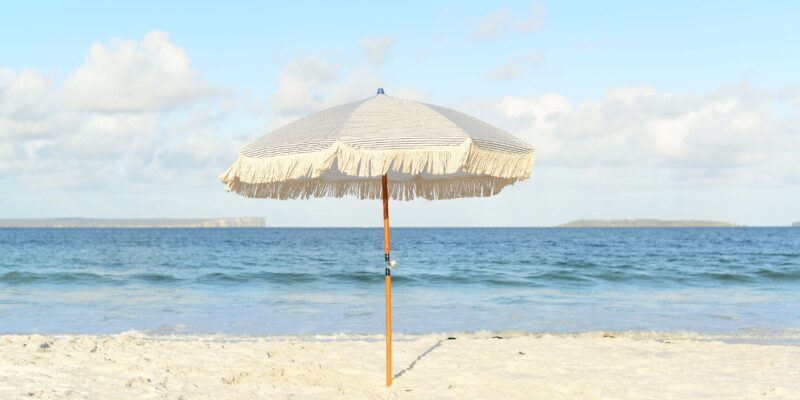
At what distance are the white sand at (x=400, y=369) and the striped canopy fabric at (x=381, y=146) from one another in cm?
213

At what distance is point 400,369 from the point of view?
8031mm

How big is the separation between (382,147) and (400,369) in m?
3.55

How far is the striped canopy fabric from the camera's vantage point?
17.7ft

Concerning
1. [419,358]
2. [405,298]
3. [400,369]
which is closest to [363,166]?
[400,369]

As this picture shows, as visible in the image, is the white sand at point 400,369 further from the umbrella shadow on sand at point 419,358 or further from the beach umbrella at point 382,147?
the beach umbrella at point 382,147

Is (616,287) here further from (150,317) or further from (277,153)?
(277,153)

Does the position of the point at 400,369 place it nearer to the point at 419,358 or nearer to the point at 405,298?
the point at 419,358

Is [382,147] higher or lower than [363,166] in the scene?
higher

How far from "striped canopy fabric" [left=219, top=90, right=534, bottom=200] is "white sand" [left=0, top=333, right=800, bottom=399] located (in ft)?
6.98

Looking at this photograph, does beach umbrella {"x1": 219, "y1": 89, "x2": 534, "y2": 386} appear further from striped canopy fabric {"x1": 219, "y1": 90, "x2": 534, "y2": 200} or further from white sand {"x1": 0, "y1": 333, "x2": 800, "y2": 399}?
white sand {"x1": 0, "y1": 333, "x2": 800, "y2": 399}

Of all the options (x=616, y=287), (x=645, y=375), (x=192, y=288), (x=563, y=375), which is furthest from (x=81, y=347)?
(x=616, y=287)

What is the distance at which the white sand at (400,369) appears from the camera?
6.68 metres

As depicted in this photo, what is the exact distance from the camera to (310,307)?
Answer: 16547 millimetres

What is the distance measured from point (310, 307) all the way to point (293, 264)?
19.4 meters
